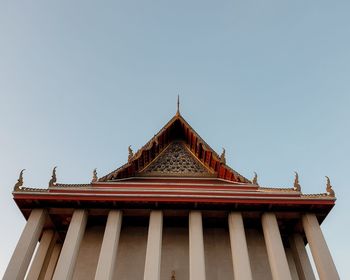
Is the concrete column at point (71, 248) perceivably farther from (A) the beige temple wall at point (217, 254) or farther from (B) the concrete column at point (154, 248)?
(A) the beige temple wall at point (217, 254)

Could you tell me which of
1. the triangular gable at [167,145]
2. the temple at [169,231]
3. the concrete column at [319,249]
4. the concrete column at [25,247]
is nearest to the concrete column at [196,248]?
the temple at [169,231]

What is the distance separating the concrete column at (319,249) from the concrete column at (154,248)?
12.3 ft

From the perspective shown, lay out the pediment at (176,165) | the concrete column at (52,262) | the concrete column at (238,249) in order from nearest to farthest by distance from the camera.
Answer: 1. the concrete column at (238,249)
2. the concrete column at (52,262)
3. the pediment at (176,165)

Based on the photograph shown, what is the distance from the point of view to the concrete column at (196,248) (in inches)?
328

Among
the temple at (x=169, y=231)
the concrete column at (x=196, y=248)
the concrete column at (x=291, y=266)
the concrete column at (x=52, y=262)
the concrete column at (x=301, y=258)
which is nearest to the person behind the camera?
the concrete column at (x=196, y=248)

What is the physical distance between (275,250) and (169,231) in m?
3.17

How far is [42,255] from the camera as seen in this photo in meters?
10.1

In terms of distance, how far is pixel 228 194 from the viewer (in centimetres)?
1007

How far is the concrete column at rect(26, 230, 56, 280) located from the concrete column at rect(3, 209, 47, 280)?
92 centimetres

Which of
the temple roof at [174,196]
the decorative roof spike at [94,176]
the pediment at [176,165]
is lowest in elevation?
the temple roof at [174,196]

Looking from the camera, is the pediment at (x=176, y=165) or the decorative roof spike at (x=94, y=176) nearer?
the decorative roof spike at (x=94, y=176)

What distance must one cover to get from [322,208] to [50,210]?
730 centimetres

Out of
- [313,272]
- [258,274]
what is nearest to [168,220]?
[258,274]

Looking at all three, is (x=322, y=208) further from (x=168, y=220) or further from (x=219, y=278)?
(x=168, y=220)
